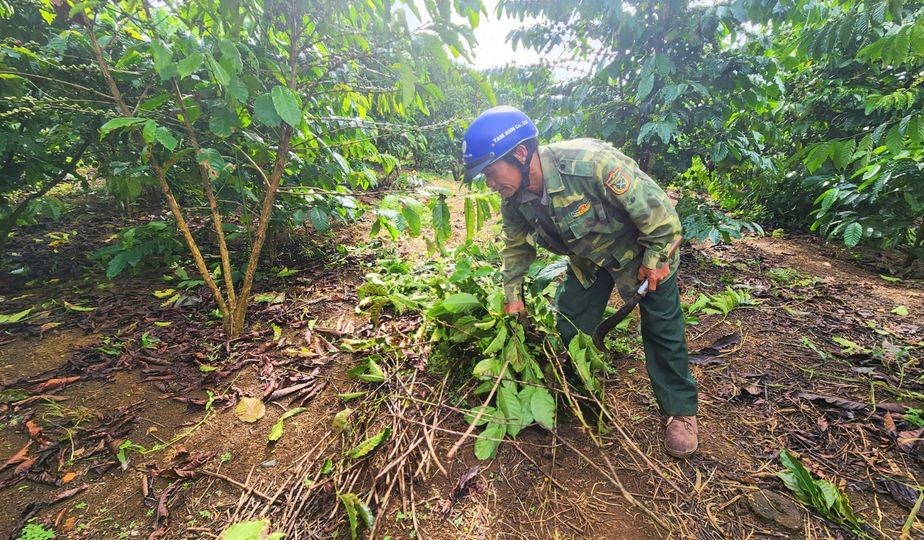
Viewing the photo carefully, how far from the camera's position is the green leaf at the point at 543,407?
190cm

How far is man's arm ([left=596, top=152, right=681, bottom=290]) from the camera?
6.16 ft

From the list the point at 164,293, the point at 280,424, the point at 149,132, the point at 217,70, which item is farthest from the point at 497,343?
the point at 164,293

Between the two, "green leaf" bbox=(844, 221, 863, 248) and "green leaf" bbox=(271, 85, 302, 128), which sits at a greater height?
"green leaf" bbox=(271, 85, 302, 128)

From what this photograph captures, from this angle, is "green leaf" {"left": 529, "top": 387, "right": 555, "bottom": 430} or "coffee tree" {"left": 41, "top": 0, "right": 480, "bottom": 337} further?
"green leaf" {"left": 529, "top": 387, "right": 555, "bottom": 430}

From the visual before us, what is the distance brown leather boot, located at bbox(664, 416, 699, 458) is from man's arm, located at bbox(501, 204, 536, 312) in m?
1.03

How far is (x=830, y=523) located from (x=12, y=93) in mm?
5060

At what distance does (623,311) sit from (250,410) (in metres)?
2.23

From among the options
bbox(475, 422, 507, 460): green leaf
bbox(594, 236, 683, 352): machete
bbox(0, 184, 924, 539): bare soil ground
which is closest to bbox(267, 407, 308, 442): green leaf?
bbox(0, 184, 924, 539): bare soil ground

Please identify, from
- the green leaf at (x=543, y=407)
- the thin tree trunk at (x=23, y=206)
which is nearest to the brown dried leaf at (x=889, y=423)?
the green leaf at (x=543, y=407)

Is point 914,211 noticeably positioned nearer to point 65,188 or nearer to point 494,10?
point 494,10

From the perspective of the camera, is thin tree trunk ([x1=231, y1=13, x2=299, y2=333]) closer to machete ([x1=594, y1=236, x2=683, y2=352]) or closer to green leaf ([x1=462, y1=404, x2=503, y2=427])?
green leaf ([x1=462, y1=404, x2=503, y2=427])

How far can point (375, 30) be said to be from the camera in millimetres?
2146

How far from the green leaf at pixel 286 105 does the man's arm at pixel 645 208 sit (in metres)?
1.53

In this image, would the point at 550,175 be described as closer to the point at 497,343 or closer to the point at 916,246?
the point at 497,343
